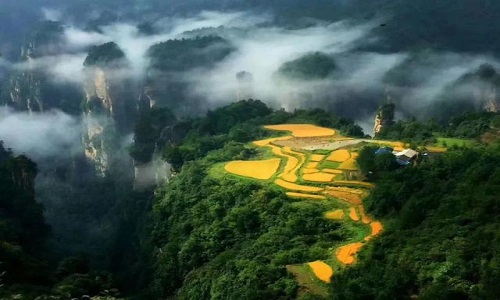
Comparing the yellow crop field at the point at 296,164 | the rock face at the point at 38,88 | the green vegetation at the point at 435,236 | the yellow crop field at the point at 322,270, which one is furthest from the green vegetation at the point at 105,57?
the yellow crop field at the point at 322,270

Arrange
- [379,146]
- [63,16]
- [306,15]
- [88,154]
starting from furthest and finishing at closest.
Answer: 1. [63,16]
2. [306,15]
3. [88,154]
4. [379,146]

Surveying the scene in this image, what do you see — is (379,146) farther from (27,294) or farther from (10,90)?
(10,90)

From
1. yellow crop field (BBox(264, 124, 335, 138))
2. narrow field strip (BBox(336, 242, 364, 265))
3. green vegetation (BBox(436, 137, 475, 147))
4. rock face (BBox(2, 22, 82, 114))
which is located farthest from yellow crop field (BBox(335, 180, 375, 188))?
rock face (BBox(2, 22, 82, 114))

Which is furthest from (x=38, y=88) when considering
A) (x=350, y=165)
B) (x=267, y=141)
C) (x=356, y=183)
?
(x=356, y=183)

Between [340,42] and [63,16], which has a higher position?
[63,16]

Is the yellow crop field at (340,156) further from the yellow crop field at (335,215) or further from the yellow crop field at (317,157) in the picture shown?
the yellow crop field at (335,215)

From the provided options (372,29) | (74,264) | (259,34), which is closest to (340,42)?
(372,29)

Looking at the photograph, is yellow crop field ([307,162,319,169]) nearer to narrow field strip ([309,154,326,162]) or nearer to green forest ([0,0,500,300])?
green forest ([0,0,500,300])
